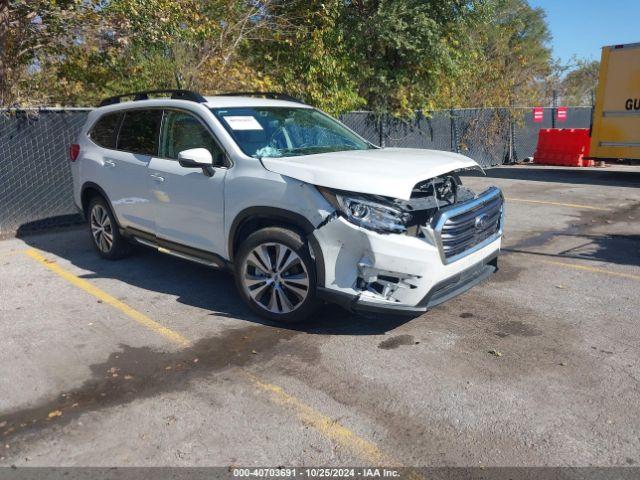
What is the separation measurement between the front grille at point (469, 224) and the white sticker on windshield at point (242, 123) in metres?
1.95

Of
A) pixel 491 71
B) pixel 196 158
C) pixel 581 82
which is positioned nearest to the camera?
pixel 196 158

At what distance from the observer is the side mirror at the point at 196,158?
471 cm

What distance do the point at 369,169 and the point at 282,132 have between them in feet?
4.21

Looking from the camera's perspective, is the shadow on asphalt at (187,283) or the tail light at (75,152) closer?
the shadow on asphalt at (187,283)

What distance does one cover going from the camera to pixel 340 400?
11.5ft

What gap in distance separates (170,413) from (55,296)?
283cm

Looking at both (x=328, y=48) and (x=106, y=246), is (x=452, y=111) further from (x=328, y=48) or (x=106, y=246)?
(x=106, y=246)

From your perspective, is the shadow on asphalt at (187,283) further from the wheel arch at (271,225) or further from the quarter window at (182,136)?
the quarter window at (182,136)

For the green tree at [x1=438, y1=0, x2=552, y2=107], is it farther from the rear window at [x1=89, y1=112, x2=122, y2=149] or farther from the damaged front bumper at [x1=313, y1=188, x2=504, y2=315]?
the damaged front bumper at [x1=313, y1=188, x2=504, y2=315]

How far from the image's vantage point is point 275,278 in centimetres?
456

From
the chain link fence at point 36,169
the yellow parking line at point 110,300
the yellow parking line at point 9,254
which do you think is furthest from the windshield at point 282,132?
the chain link fence at point 36,169

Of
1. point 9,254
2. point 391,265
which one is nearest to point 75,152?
point 9,254

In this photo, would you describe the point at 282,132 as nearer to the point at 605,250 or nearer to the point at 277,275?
the point at 277,275

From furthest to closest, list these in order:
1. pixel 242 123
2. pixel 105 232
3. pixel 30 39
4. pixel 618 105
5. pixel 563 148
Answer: pixel 563 148, pixel 618 105, pixel 30 39, pixel 105 232, pixel 242 123
